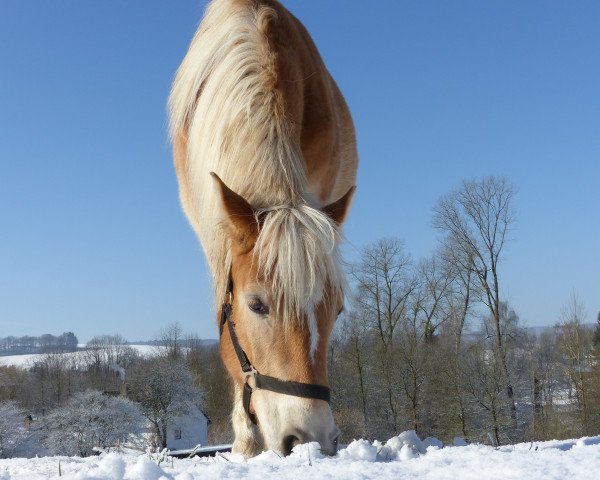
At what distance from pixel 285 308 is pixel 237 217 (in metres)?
0.67

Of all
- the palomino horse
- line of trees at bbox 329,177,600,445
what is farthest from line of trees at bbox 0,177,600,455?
the palomino horse

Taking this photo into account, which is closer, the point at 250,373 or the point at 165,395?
the point at 250,373

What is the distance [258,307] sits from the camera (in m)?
3.33

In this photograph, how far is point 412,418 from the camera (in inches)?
1313

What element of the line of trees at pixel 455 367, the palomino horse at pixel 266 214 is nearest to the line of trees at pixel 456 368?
the line of trees at pixel 455 367

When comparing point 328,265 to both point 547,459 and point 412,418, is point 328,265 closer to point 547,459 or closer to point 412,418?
point 547,459

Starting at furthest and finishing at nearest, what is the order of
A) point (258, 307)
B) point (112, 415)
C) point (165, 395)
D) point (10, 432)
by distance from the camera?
1. point (165, 395)
2. point (112, 415)
3. point (10, 432)
4. point (258, 307)

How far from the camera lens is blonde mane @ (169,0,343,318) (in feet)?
10.8

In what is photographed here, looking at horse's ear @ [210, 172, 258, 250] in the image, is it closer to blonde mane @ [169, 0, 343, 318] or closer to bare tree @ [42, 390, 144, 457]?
blonde mane @ [169, 0, 343, 318]

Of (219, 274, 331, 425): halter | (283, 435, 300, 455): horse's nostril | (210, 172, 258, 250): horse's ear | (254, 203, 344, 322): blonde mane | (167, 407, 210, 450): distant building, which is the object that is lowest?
(167, 407, 210, 450): distant building

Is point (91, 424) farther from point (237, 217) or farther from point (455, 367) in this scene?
point (237, 217)

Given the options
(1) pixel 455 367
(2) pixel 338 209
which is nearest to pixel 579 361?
(1) pixel 455 367

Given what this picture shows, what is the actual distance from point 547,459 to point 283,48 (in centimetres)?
384

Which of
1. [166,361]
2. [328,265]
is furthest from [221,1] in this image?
[166,361]
